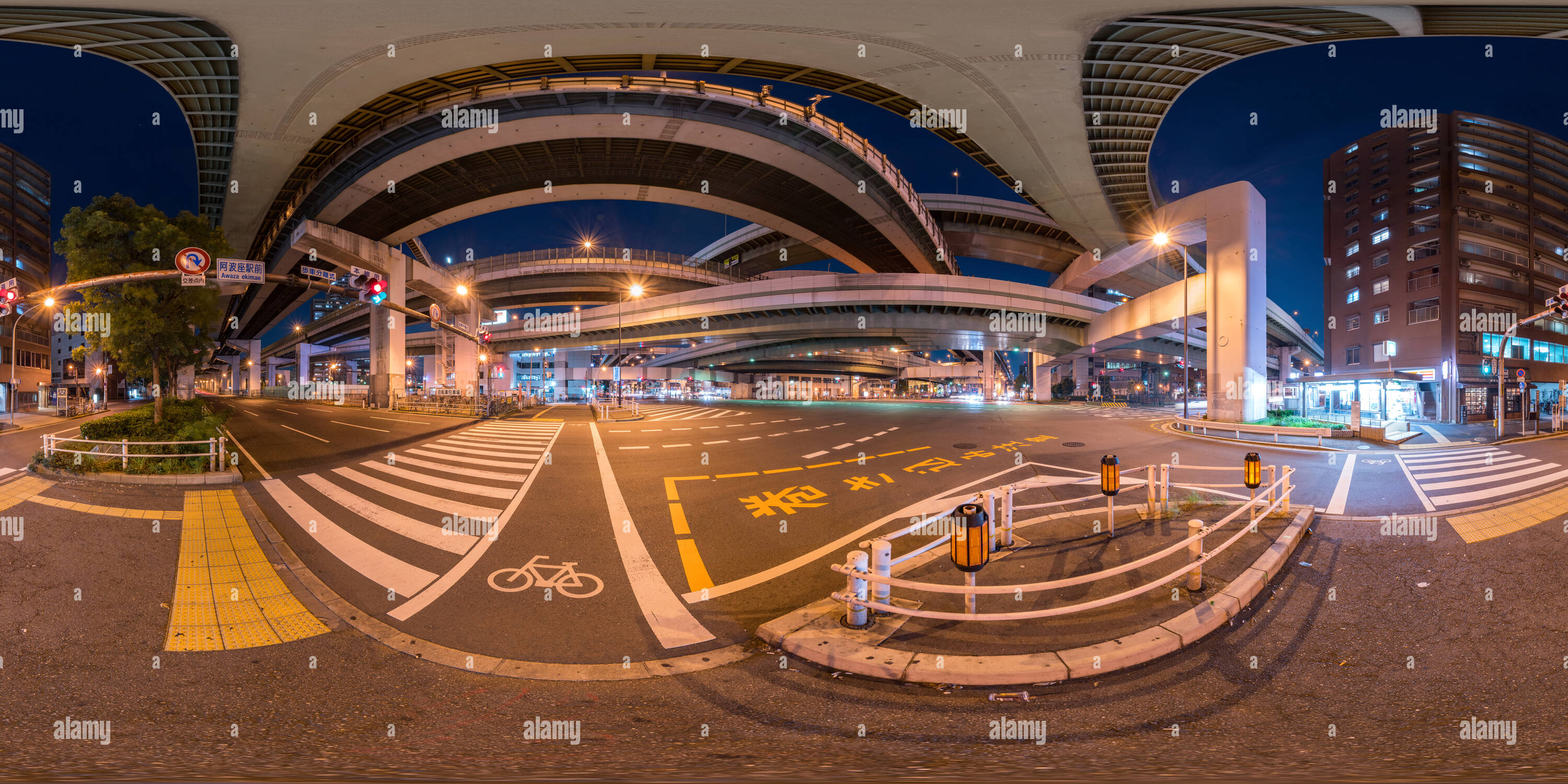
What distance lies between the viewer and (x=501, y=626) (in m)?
5.17

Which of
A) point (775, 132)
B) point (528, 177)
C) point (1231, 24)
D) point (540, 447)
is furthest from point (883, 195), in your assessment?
point (540, 447)

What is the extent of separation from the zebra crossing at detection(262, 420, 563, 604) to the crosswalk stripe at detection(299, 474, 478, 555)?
0.08ft

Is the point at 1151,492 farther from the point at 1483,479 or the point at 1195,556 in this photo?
the point at 1483,479

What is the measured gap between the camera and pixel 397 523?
29.5 ft

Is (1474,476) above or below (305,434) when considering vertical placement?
below

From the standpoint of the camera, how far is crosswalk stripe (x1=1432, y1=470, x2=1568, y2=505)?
34.4 feet

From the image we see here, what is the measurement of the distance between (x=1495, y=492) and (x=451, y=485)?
22492mm

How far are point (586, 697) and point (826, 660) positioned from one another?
1865mm

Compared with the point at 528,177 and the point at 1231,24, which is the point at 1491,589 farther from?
the point at 528,177

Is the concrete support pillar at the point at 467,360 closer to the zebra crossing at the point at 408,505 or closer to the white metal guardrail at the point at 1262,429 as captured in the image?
the zebra crossing at the point at 408,505

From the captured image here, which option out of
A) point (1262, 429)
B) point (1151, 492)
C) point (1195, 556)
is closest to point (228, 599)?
point (1195, 556)

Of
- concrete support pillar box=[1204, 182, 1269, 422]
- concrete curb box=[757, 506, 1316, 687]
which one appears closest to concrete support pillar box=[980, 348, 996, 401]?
concrete support pillar box=[1204, 182, 1269, 422]

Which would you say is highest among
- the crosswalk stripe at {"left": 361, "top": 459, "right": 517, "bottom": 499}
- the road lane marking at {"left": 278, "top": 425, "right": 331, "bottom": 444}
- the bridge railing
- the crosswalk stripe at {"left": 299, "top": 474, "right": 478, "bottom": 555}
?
the bridge railing

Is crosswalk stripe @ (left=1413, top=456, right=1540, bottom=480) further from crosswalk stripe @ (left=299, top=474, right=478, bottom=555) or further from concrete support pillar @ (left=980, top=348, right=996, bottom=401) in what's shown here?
concrete support pillar @ (left=980, top=348, right=996, bottom=401)
